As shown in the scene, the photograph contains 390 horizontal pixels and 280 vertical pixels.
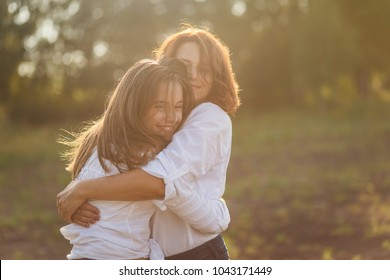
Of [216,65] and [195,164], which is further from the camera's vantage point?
[216,65]

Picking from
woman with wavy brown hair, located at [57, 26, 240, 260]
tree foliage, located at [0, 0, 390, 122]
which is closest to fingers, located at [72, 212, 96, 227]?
woman with wavy brown hair, located at [57, 26, 240, 260]

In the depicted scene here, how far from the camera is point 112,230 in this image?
2.23m

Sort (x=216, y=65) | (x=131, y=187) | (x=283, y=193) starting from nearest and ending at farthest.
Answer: (x=131, y=187) < (x=216, y=65) < (x=283, y=193)

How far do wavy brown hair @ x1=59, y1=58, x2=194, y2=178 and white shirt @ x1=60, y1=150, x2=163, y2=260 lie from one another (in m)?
0.04

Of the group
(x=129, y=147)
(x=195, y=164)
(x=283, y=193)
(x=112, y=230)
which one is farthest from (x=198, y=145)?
(x=283, y=193)

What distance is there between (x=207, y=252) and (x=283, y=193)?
5.73 m

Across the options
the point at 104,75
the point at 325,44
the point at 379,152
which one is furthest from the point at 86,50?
the point at 379,152

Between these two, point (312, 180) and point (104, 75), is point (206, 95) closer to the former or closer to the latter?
point (312, 180)

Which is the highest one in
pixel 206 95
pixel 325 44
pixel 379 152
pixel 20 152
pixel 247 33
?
pixel 247 33

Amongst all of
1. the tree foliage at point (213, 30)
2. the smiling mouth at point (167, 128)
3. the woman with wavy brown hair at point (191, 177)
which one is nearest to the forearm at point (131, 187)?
the woman with wavy brown hair at point (191, 177)

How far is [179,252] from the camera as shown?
2.42 meters

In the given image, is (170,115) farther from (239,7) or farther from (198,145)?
(239,7)

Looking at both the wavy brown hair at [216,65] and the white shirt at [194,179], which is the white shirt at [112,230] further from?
the wavy brown hair at [216,65]
